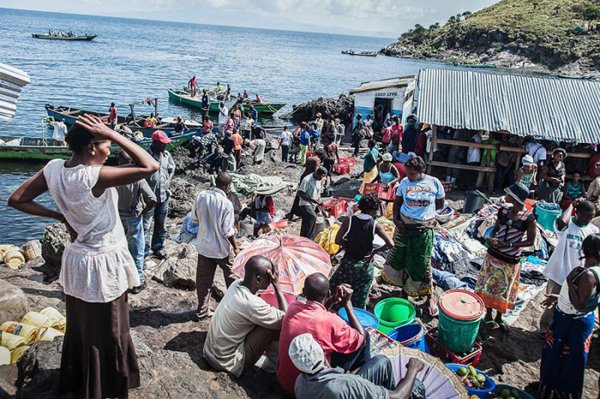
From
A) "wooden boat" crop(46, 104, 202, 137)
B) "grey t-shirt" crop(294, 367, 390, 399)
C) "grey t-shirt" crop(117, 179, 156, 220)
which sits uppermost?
"grey t-shirt" crop(117, 179, 156, 220)

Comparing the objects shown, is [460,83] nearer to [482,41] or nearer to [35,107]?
[35,107]

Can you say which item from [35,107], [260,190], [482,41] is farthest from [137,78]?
[482,41]

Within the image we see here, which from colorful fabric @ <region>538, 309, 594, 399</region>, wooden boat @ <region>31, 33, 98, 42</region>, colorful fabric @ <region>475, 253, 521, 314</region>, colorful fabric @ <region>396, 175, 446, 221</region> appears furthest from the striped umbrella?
wooden boat @ <region>31, 33, 98, 42</region>

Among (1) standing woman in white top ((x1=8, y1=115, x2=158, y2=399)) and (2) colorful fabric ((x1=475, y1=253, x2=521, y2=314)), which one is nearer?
(1) standing woman in white top ((x1=8, y1=115, x2=158, y2=399))

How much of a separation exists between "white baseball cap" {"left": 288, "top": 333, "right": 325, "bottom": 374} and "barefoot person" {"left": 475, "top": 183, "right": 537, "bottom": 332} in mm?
3308

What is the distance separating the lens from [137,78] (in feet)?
177

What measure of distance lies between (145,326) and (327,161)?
975cm

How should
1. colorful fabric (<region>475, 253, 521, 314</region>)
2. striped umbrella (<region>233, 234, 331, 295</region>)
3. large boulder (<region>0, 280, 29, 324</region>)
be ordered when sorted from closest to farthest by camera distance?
large boulder (<region>0, 280, 29, 324</region>) → striped umbrella (<region>233, 234, 331, 295</region>) → colorful fabric (<region>475, 253, 521, 314</region>)

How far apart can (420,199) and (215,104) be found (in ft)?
92.1

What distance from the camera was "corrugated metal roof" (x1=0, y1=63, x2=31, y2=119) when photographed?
5340mm

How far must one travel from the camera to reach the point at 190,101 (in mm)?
34719

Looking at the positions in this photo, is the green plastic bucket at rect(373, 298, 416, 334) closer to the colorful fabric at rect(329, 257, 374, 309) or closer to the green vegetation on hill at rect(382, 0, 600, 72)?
the colorful fabric at rect(329, 257, 374, 309)

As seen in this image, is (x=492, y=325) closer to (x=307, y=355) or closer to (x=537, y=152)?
(x=307, y=355)

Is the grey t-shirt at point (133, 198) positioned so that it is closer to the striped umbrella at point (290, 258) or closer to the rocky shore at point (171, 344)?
the rocky shore at point (171, 344)
